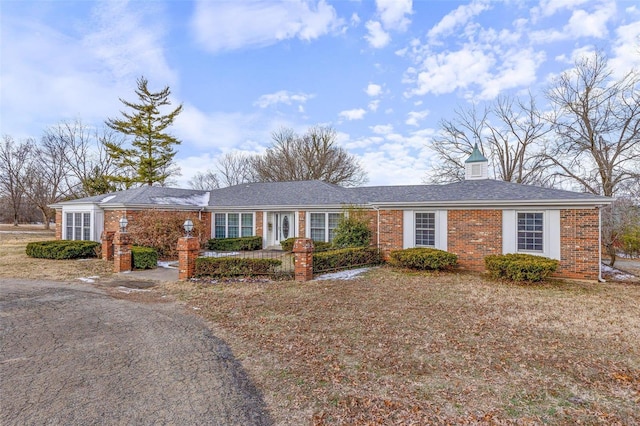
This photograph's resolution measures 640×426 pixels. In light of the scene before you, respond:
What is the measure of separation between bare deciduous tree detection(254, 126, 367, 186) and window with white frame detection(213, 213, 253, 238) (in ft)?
44.5

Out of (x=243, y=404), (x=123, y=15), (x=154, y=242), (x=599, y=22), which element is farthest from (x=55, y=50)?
(x=599, y=22)

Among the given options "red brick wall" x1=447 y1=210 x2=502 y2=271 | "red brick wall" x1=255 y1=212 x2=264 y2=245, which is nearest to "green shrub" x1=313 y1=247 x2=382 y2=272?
"red brick wall" x1=447 y1=210 x2=502 y2=271

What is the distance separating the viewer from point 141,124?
2905 cm

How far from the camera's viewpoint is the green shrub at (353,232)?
13.5 meters

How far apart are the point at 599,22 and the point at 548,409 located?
1534cm

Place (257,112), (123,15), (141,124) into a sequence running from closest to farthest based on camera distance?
(123,15), (257,112), (141,124)

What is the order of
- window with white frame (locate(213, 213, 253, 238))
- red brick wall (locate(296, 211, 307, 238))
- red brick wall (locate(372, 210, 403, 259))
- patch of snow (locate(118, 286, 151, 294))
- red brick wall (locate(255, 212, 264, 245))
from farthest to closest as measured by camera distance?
window with white frame (locate(213, 213, 253, 238)) < red brick wall (locate(255, 212, 264, 245)) < red brick wall (locate(296, 211, 307, 238)) < red brick wall (locate(372, 210, 403, 259)) < patch of snow (locate(118, 286, 151, 294))

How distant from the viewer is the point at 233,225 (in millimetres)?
18172

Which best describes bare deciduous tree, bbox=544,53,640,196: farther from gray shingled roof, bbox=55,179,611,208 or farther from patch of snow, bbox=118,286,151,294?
patch of snow, bbox=118,286,151,294

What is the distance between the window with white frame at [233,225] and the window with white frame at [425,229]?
9539mm

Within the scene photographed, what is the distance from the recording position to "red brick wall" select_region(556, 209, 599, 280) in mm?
9859

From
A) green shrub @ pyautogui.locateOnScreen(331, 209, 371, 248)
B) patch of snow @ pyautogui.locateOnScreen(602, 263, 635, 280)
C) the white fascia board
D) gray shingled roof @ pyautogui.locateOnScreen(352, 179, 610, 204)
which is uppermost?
gray shingled roof @ pyautogui.locateOnScreen(352, 179, 610, 204)

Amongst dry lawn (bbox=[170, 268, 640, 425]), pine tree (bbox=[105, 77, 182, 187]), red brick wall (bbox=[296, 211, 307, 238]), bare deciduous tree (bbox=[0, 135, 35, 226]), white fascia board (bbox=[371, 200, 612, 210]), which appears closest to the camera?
dry lawn (bbox=[170, 268, 640, 425])

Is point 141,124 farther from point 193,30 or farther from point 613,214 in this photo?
point 613,214
